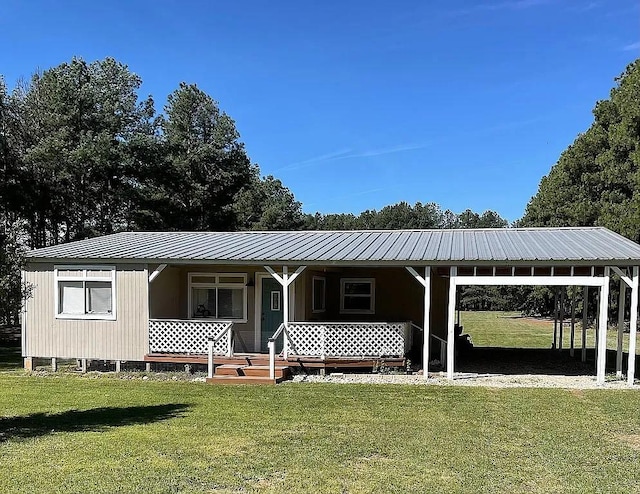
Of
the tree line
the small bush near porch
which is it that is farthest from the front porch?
the tree line

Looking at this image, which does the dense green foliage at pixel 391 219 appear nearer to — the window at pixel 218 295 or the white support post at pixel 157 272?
the window at pixel 218 295

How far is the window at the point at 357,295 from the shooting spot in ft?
54.9

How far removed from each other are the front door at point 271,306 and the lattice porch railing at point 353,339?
1.71 metres

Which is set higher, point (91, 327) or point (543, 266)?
point (543, 266)

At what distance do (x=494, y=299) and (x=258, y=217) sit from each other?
24.0 meters

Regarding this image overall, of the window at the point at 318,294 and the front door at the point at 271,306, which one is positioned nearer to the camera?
the front door at the point at 271,306

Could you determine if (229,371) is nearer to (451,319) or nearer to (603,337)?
(451,319)

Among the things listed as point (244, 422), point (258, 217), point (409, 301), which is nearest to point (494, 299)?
point (258, 217)

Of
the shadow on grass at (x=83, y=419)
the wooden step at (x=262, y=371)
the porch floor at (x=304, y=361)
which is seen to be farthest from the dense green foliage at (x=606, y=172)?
the shadow on grass at (x=83, y=419)

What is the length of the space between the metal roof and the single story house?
0.03 metres

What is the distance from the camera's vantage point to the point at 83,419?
9.02 meters

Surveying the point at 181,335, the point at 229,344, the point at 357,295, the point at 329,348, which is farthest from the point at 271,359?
the point at 357,295

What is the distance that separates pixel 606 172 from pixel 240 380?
21.3 meters

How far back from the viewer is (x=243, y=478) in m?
6.04
